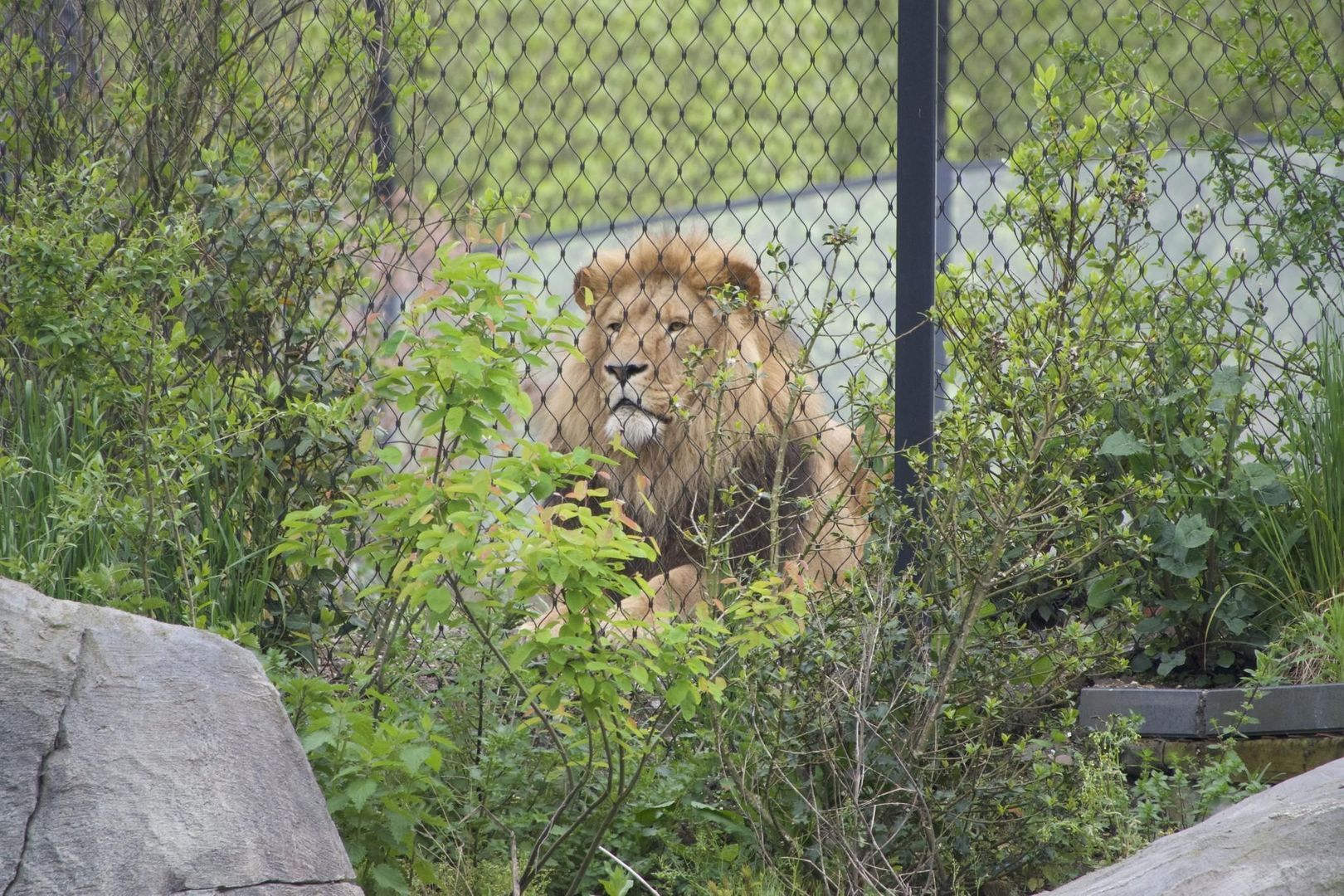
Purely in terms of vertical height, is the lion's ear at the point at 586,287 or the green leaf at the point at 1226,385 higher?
the lion's ear at the point at 586,287

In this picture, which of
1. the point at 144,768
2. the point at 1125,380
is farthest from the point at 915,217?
the point at 144,768

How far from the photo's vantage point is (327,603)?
3.94 metres

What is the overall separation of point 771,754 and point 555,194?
12837 mm

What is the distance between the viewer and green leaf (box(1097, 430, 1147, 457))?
12.3ft

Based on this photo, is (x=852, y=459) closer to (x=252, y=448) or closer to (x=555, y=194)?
(x=252, y=448)

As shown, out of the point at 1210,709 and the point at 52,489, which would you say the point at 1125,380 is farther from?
the point at 52,489

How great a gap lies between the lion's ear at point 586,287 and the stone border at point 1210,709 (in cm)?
204

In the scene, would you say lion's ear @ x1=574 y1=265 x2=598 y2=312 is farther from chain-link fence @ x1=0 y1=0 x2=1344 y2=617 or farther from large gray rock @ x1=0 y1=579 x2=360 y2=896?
large gray rock @ x1=0 y1=579 x2=360 y2=896

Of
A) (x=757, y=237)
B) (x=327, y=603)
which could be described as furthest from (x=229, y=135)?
(x=757, y=237)

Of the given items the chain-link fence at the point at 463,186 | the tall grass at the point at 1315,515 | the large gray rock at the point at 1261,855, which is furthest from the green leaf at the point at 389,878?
the tall grass at the point at 1315,515

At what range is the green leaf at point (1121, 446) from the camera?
3.74m

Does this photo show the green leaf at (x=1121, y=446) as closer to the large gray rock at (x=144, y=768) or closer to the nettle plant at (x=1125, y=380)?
the nettle plant at (x=1125, y=380)

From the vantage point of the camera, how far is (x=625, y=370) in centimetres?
473

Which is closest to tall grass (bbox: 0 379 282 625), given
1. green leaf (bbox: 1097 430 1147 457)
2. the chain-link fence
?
the chain-link fence
